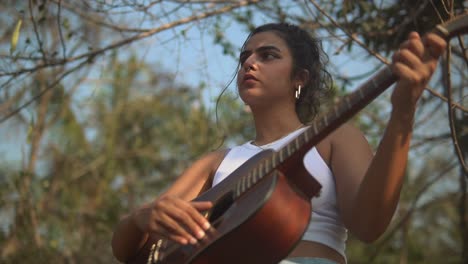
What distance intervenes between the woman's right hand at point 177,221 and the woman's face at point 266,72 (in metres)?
0.55

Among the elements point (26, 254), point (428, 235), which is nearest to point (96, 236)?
point (26, 254)

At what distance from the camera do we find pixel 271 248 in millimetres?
2035

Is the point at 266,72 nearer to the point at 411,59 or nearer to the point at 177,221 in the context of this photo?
the point at 177,221

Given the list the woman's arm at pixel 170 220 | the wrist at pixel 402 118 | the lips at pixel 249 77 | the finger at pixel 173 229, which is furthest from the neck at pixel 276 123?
the wrist at pixel 402 118

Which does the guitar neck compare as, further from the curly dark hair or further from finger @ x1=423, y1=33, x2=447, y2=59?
the curly dark hair

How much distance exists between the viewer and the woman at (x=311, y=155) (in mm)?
1902

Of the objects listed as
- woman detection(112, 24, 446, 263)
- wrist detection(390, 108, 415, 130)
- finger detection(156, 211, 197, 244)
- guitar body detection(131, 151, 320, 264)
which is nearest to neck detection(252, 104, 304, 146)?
woman detection(112, 24, 446, 263)

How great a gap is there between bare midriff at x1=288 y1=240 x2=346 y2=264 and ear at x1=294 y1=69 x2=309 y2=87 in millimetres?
678

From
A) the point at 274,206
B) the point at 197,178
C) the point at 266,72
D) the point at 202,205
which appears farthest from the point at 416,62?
the point at 197,178

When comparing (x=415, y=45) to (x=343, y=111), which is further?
(x=343, y=111)

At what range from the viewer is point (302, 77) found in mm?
2729

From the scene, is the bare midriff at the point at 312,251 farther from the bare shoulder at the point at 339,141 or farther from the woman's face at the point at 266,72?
the woman's face at the point at 266,72

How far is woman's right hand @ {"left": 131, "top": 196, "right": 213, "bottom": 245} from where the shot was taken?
2111 mm

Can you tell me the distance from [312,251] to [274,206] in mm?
277
